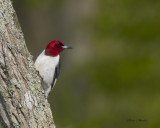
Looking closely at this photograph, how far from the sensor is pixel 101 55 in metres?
12.0

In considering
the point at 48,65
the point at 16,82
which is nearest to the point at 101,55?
the point at 48,65

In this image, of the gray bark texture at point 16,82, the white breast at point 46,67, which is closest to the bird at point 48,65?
the white breast at point 46,67

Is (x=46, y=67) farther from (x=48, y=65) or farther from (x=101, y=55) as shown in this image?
(x=101, y=55)

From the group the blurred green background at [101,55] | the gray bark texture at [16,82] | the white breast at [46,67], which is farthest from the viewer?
the blurred green background at [101,55]

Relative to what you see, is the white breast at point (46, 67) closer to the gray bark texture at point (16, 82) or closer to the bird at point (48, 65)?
the bird at point (48, 65)

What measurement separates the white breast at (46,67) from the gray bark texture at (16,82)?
72.8 inches

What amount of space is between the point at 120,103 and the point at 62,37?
95.4 inches

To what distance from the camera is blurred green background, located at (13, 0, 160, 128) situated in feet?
35.8

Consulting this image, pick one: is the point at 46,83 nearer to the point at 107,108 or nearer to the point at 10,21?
the point at 10,21

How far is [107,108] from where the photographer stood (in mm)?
11555

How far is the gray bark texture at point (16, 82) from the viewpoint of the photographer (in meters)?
4.18

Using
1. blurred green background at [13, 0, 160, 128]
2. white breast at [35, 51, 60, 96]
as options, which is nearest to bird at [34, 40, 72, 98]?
white breast at [35, 51, 60, 96]

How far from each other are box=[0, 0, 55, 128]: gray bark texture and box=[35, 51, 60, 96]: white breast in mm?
1850

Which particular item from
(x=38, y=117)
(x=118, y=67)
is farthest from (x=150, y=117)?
(x=38, y=117)
